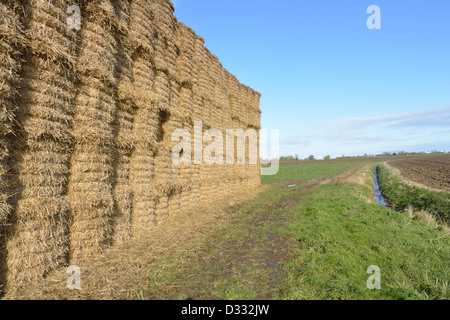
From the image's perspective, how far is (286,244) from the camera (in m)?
6.87

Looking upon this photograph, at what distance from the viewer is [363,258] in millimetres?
5793

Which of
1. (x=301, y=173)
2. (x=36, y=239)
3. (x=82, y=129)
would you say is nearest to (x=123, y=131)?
(x=82, y=129)

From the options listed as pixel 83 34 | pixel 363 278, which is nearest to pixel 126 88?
pixel 83 34

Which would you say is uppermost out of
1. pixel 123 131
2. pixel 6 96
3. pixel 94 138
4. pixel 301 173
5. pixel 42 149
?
pixel 6 96

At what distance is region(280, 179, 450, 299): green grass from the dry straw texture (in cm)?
411

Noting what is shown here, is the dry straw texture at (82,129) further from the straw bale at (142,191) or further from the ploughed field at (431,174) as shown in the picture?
the ploughed field at (431,174)

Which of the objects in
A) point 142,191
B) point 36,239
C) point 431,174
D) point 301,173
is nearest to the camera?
point 36,239

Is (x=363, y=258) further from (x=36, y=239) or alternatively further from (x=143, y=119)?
(x=143, y=119)

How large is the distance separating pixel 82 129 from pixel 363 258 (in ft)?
21.9

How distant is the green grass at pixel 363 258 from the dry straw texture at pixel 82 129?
4113 millimetres

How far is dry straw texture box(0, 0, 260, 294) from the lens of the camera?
4020 mm

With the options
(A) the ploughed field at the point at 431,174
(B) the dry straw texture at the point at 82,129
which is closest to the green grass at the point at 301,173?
(A) the ploughed field at the point at 431,174

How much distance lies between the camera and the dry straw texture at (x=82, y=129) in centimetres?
402
